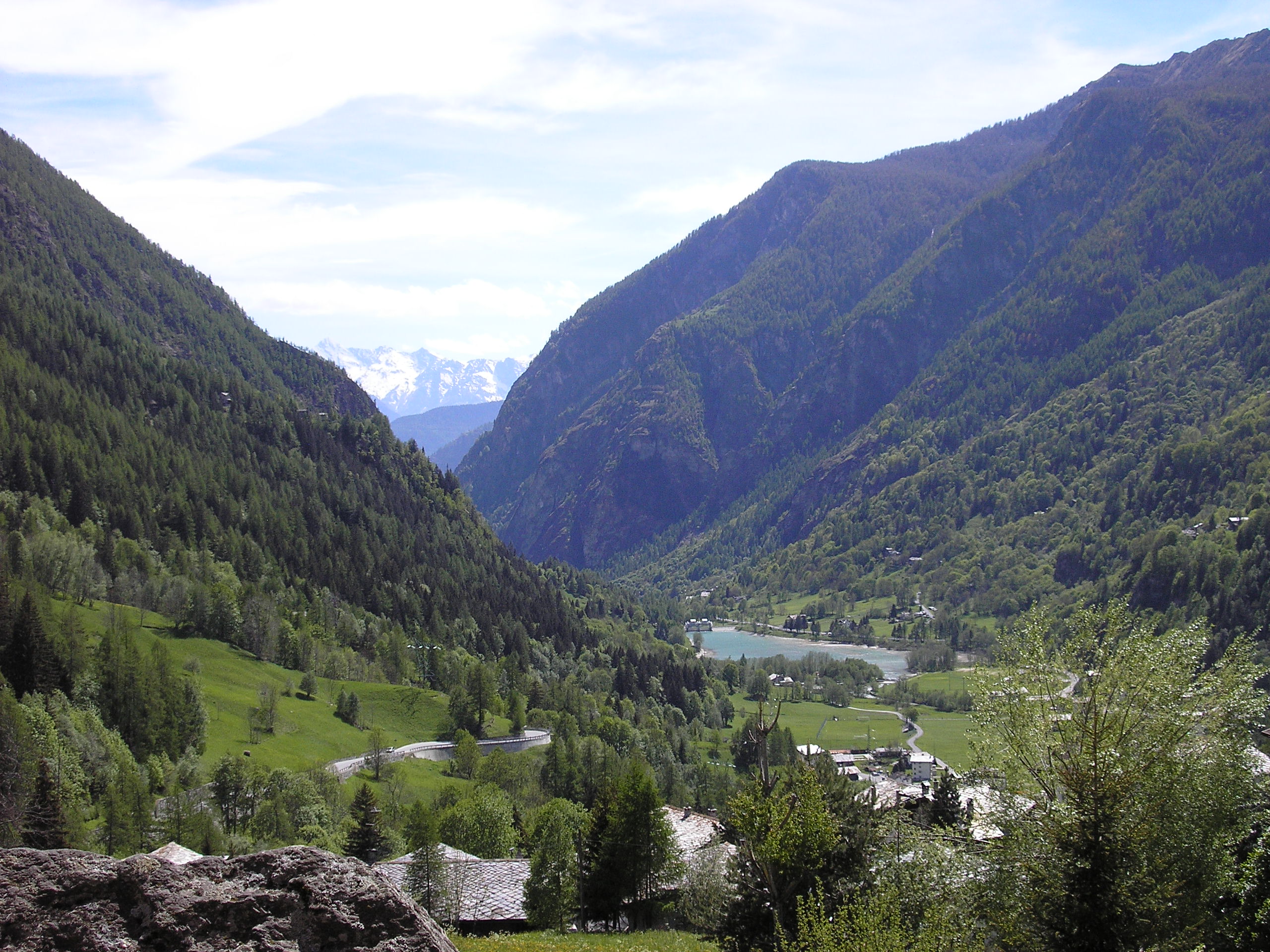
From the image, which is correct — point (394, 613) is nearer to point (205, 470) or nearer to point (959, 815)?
point (205, 470)

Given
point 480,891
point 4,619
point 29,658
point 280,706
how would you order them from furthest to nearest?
point 280,706 → point 4,619 → point 29,658 → point 480,891

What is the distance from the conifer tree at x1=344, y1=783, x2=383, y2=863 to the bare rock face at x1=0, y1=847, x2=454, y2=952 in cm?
6138

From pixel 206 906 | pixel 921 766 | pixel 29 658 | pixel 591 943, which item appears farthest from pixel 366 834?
pixel 921 766

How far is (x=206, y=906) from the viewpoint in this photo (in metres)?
11.1

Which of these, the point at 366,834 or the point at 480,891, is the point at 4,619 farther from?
the point at 480,891

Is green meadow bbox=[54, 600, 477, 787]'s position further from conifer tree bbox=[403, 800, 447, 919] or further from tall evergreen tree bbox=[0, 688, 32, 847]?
conifer tree bbox=[403, 800, 447, 919]

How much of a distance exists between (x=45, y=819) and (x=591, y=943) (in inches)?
1585

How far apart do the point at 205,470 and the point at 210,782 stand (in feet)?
399

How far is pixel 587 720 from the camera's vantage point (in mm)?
145375

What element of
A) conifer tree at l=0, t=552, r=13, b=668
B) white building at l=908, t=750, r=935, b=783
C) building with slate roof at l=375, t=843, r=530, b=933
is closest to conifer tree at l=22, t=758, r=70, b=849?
building with slate roof at l=375, t=843, r=530, b=933

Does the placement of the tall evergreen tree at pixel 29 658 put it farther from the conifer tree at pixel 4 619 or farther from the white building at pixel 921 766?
the white building at pixel 921 766

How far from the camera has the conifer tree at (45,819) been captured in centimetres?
5653

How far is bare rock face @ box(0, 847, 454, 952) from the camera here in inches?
414

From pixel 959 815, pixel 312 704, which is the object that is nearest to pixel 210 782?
→ pixel 312 704
